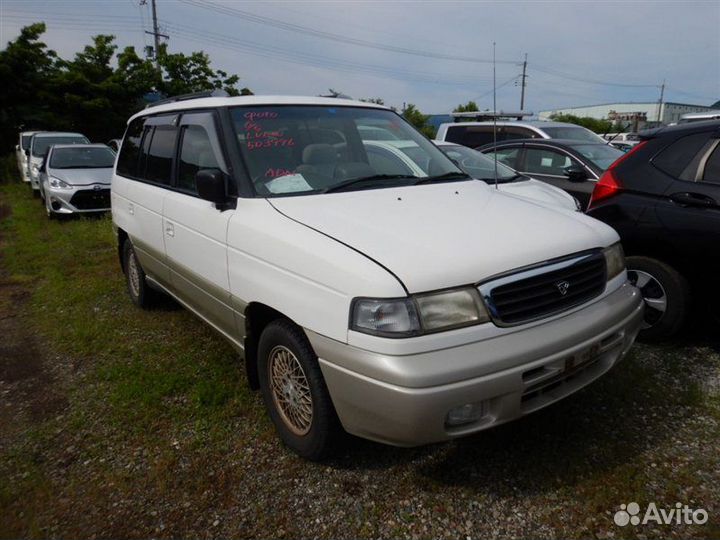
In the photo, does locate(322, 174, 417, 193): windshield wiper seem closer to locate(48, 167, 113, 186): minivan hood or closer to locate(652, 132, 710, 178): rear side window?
locate(652, 132, 710, 178): rear side window

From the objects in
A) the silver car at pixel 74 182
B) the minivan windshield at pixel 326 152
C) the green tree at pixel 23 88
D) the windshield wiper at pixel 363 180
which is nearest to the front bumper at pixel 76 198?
the silver car at pixel 74 182

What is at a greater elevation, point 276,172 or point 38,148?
point 276,172

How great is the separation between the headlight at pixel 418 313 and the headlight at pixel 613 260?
0.99 metres

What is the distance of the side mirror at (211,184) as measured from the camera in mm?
2936

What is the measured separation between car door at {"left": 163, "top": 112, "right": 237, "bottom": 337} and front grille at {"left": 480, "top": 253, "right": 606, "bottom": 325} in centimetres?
160

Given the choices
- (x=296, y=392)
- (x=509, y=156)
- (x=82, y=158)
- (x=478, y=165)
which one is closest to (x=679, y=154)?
(x=478, y=165)

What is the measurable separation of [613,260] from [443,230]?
Result: 1.03m

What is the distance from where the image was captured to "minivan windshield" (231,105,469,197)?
3109mm

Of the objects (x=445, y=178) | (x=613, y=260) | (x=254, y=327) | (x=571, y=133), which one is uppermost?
(x=571, y=133)

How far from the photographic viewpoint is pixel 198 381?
3670mm

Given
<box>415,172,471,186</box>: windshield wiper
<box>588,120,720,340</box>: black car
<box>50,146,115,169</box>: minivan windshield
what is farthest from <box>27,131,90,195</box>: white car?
<box>588,120,720,340</box>: black car

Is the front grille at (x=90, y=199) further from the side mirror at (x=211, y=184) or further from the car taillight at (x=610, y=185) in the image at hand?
the car taillight at (x=610, y=185)

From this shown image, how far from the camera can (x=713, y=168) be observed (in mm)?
3662

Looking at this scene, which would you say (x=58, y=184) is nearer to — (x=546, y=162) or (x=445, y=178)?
(x=546, y=162)
